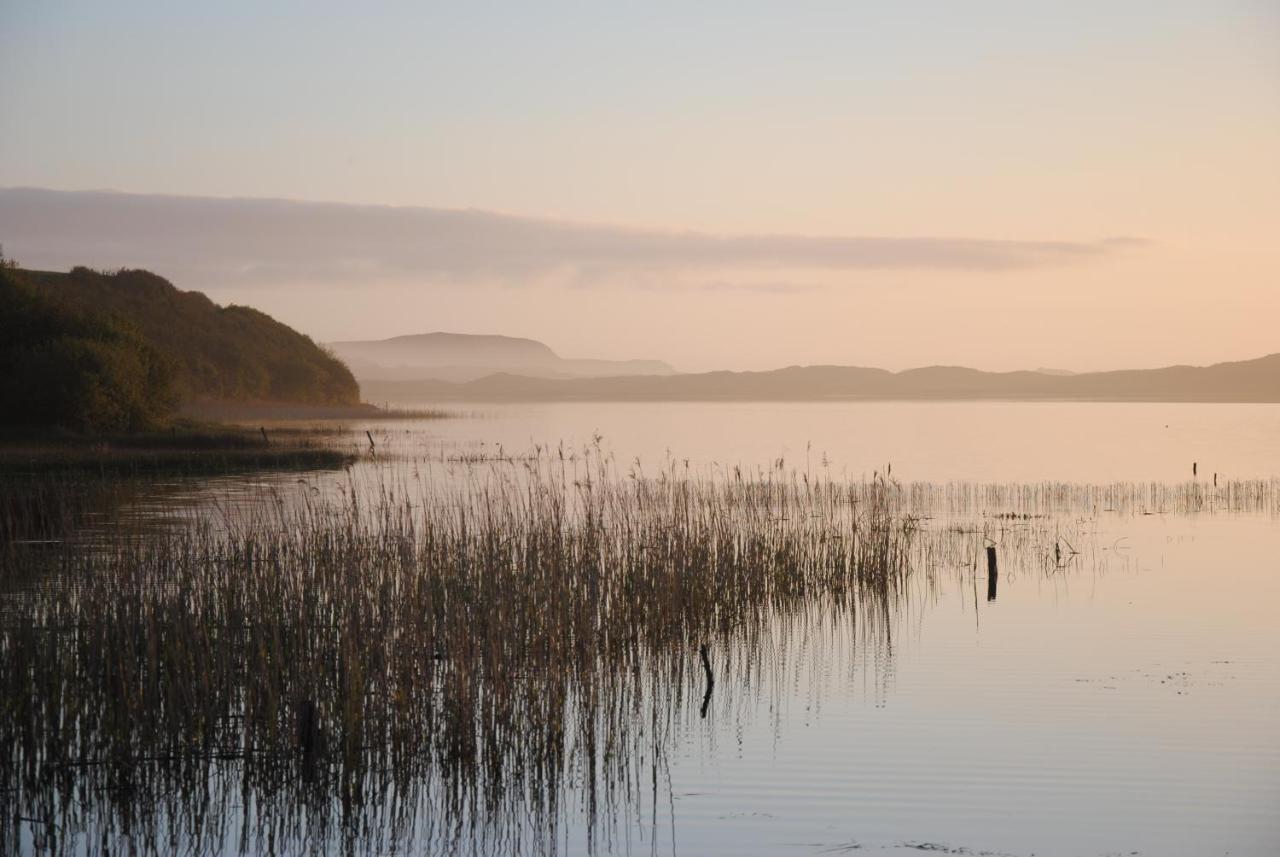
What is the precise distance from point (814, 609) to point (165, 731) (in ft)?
26.5

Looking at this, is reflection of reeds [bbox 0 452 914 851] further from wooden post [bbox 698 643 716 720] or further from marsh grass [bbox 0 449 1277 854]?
wooden post [bbox 698 643 716 720]

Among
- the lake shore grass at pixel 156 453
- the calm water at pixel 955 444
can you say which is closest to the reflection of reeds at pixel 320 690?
the lake shore grass at pixel 156 453

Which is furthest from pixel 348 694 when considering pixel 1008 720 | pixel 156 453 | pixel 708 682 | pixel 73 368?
pixel 73 368

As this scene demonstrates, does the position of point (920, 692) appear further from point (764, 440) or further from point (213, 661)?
point (764, 440)

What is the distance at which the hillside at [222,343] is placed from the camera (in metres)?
84.9

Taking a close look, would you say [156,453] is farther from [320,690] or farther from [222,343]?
[222,343]

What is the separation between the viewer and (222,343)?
9569 centimetres

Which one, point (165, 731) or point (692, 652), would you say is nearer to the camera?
point (165, 731)

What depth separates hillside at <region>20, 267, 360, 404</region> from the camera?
8494 centimetres

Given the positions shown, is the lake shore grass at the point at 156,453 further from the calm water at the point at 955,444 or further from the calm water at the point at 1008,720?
the calm water at the point at 1008,720

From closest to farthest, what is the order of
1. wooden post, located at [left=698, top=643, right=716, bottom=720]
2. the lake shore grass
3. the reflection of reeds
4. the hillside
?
the reflection of reeds, wooden post, located at [left=698, top=643, right=716, bottom=720], the lake shore grass, the hillside

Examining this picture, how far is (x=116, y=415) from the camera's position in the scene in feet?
131

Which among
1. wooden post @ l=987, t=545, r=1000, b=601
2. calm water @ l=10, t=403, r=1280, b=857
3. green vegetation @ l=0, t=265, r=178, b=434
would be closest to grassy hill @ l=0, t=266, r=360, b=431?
green vegetation @ l=0, t=265, r=178, b=434

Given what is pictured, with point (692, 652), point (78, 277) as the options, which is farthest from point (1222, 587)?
point (78, 277)
